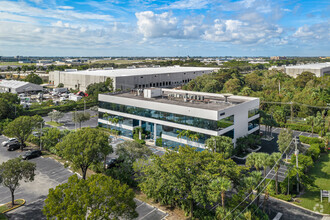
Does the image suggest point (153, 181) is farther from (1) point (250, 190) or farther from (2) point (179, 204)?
(1) point (250, 190)

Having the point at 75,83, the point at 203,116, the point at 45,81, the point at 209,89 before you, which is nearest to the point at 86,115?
the point at 203,116

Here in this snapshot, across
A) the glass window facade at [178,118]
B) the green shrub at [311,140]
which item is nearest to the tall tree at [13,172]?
the glass window facade at [178,118]

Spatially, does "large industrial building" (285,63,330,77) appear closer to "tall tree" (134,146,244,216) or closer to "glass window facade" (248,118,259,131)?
"glass window facade" (248,118,259,131)

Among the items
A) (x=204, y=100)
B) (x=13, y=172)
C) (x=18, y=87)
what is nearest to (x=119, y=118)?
(x=204, y=100)

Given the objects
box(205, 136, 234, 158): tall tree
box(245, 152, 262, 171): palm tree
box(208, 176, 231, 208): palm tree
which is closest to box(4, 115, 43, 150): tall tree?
box(205, 136, 234, 158): tall tree

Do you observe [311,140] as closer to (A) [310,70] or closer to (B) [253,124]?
(B) [253,124]
